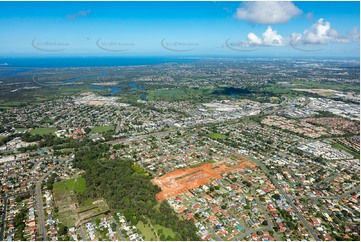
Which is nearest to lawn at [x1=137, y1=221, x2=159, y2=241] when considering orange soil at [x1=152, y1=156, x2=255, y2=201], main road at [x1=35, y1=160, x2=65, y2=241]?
orange soil at [x1=152, y1=156, x2=255, y2=201]

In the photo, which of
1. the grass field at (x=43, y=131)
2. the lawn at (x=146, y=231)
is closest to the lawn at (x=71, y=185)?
the lawn at (x=146, y=231)

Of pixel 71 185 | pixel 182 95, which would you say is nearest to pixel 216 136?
pixel 71 185

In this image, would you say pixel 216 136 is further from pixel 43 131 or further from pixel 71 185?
pixel 43 131

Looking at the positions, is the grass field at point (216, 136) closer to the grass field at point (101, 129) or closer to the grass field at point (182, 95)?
the grass field at point (101, 129)

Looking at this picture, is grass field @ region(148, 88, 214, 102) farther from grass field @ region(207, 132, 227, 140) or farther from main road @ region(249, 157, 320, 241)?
main road @ region(249, 157, 320, 241)

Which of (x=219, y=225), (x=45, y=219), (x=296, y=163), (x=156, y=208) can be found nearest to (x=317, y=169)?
(x=296, y=163)
